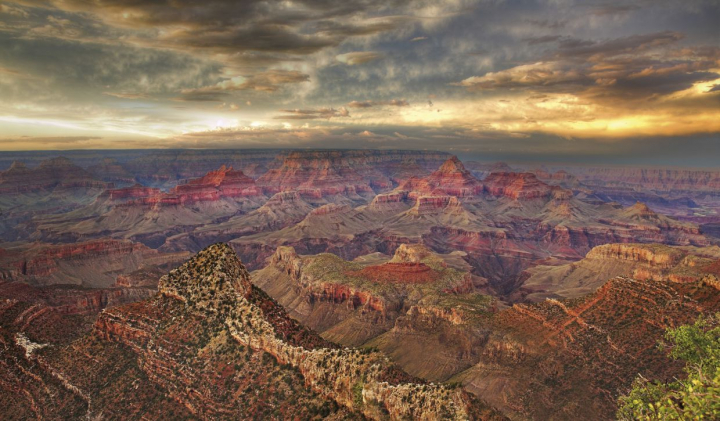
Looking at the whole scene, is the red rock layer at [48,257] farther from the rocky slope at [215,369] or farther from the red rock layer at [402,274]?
the rocky slope at [215,369]

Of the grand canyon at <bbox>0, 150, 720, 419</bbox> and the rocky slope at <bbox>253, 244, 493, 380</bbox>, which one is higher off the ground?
the grand canyon at <bbox>0, 150, 720, 419</bbox>

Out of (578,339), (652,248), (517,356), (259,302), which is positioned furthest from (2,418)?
(652,248)

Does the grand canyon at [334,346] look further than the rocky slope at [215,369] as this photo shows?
Yes

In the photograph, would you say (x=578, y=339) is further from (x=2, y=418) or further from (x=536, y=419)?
(x=2, y=418)

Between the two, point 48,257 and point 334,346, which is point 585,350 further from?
point 48,257

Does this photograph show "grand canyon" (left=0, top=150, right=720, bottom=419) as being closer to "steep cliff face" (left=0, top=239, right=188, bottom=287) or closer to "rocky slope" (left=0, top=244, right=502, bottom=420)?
"rocky slope" (left=0, top=244, right=502, bottom=420)

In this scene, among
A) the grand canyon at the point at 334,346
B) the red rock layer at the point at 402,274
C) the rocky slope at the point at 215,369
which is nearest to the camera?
the rocky slope at the point at 215,369

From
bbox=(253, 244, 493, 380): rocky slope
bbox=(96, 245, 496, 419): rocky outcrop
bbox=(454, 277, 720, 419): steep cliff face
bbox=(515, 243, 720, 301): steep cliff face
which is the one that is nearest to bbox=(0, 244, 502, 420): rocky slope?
bbox=(96, 245, 496, 419): rocky outcrop

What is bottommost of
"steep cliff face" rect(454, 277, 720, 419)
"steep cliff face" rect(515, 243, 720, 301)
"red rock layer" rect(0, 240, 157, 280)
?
"steep cliff face" rect(515, 243, 720, 301)

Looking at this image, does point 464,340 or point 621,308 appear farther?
point 464,340

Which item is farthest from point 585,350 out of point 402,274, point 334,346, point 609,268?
point 609,268

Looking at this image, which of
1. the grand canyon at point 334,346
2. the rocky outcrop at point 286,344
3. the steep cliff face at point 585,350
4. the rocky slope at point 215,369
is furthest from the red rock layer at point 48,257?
the steep cliff face at point 585,350
